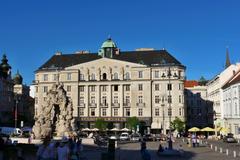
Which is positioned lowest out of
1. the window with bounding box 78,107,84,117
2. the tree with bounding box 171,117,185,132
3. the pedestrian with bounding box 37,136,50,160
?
the pedestrian with bounding box 37,136,50,160

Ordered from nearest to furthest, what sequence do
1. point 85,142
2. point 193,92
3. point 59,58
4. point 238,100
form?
point 85,142 → point 238,100 → point 59,58 → point 193,92

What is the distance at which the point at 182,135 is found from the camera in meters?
102

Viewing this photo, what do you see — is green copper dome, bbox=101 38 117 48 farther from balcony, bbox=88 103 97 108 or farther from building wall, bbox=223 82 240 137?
building wall, bbox=223 82 240 137

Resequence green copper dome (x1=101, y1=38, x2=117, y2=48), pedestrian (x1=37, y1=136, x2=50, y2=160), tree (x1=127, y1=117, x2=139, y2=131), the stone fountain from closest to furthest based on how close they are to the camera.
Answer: pedestrian (x1=37, y1=136, x2=50, y2=160)
the stone fountain
tree (x1=127, y1=117, x2=139, y2=131)
green copper dome (x1=101, y1=38, x2=117, y2=48)

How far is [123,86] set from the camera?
343ft

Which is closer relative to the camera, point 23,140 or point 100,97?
point 23,140

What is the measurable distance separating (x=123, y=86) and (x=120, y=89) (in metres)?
0.98

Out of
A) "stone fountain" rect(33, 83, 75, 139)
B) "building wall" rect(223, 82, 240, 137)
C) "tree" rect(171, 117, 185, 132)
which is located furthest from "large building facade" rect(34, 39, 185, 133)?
"stone fountain" rect(33, 83, 75, 139)

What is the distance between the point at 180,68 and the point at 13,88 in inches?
2193

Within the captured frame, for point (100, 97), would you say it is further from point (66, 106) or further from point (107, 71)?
point (66, 106)

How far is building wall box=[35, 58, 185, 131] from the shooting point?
3994 inches

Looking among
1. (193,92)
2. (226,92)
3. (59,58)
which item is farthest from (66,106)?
(193,92)

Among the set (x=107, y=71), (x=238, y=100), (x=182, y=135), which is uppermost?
(x=107, y=71)

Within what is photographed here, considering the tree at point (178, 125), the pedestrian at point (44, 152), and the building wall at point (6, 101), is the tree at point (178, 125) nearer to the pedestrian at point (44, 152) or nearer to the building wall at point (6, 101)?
the building wall at point (6, 101)
